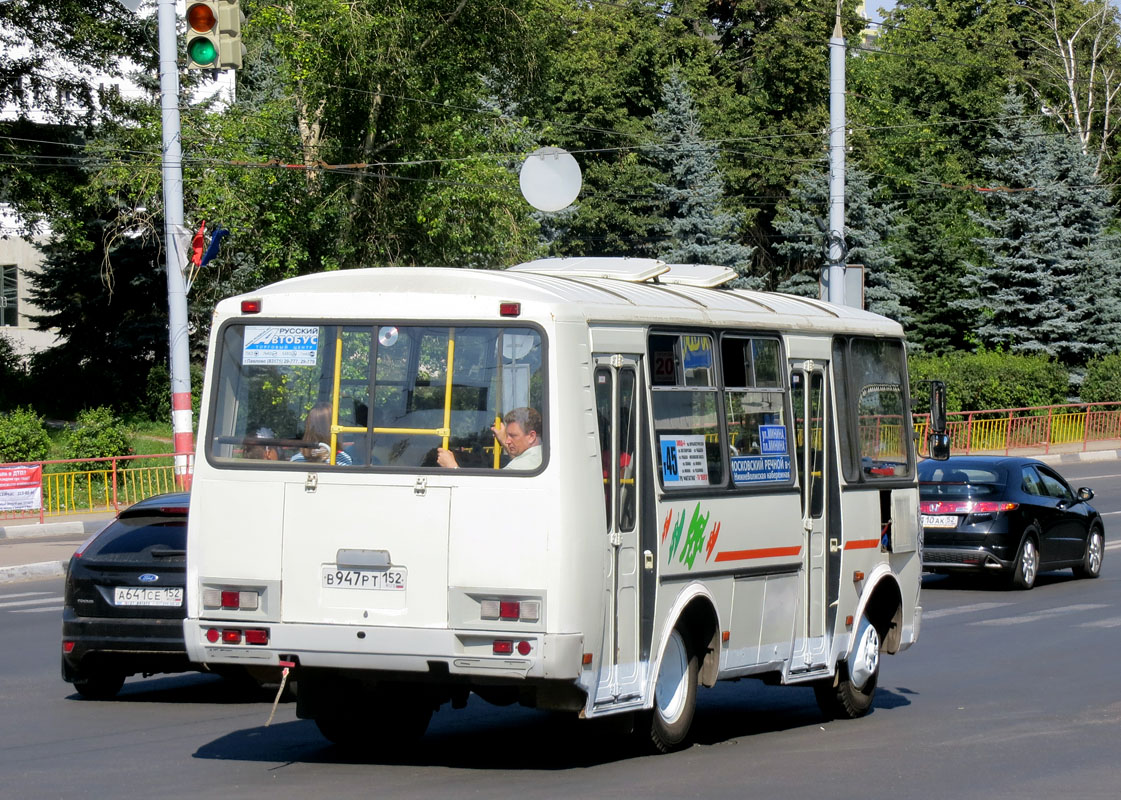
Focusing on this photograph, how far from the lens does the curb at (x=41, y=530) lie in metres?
26.2

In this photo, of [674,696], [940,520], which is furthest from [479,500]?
[940,520]

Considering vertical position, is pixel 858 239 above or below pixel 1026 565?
above

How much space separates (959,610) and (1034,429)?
2588cm

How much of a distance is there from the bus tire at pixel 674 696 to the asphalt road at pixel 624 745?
0.12 meters

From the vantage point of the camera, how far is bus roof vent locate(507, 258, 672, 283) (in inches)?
399

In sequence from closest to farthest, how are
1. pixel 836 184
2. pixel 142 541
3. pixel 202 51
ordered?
1. pixel 142 541
2. pixel 202 51
3. pixel 836 184

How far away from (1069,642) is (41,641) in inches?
360

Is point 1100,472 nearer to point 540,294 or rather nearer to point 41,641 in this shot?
point 41,641

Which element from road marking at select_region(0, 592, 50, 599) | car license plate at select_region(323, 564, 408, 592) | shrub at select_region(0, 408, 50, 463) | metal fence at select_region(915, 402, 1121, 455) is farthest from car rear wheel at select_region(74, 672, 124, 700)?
metal fence at select_region(915, 402, 1121, 455)

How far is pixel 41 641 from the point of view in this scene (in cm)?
1438

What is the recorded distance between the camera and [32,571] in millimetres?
21000

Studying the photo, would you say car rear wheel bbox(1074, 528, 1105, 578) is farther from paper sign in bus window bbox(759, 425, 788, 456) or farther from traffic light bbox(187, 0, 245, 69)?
traffic light bbox(187, 0, 245, 69)

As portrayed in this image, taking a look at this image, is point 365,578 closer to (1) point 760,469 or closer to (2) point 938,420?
(1) point 760,469

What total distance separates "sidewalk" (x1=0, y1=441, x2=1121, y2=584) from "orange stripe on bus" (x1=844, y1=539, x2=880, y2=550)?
40.8 feet
